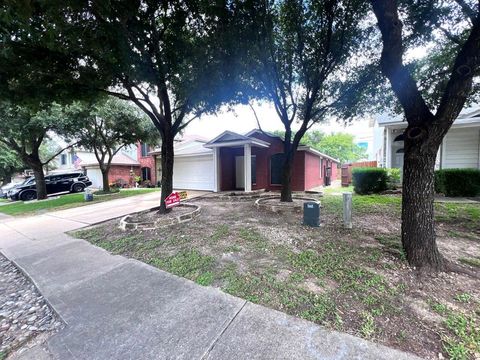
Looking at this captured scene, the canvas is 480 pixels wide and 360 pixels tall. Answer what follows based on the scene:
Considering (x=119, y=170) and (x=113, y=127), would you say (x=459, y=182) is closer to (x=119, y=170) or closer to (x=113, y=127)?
(x=113, y=127)

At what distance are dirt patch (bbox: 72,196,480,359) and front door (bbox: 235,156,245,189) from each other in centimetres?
802

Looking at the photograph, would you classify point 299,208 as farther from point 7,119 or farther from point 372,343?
point 7,119

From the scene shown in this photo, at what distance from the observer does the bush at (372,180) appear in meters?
10.1

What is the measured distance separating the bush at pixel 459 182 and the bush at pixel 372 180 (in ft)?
6.29

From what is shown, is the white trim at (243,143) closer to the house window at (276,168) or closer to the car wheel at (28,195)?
the house window at (276,168)

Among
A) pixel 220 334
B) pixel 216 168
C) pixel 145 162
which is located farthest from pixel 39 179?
pixel 220 334

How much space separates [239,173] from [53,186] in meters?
14.6

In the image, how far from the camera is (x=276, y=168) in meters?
13.0

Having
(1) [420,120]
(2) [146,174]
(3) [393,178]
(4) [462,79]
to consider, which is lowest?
(3) [393,178]

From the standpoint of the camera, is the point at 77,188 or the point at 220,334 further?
the point at 77,188

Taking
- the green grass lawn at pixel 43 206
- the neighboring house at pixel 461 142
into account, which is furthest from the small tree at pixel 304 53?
the green grass lawn at pixel 43 206

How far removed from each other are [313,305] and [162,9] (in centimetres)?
680

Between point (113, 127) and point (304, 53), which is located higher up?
point (304, 53)

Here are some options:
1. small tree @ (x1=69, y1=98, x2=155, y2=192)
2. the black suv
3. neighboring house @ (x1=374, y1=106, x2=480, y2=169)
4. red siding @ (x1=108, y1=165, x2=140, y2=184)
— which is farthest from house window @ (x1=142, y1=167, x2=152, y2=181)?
neighboring house @ (x1=374, y1=106, x2=480, y2=169)
